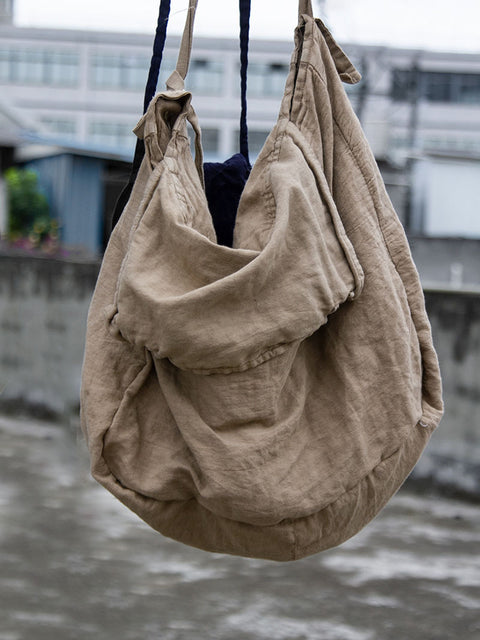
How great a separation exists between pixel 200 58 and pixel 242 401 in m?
50.2

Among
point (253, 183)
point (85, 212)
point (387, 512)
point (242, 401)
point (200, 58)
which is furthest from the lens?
point (200, 58)

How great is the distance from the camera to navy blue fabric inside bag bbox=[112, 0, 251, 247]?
78.3 inches

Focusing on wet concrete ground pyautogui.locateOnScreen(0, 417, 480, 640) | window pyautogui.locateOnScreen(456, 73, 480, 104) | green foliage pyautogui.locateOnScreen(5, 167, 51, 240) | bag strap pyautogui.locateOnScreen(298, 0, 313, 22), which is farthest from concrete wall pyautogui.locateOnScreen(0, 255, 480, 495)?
window pyautogui.locateOnScreen(456, 73, 480, 104)

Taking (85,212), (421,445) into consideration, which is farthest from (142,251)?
(85,212)

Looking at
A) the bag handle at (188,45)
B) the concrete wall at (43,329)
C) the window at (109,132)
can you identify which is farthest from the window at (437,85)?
the bag handle at (188,45)

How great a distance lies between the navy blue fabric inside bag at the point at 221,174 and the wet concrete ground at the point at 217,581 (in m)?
2.39

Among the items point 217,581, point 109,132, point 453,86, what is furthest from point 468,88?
point 217,581

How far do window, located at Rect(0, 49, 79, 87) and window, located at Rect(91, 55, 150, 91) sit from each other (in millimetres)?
1371

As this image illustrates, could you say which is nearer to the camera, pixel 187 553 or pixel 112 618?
pixel 112 618

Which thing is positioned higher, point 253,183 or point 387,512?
point 253,183

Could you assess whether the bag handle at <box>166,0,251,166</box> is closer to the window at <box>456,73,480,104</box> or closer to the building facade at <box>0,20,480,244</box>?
the building facade at <box>0,20,480,244</box>

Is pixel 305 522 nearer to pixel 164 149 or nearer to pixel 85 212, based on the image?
pixel 164 149

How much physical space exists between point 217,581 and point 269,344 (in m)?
3.11

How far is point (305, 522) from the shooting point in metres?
1.85
